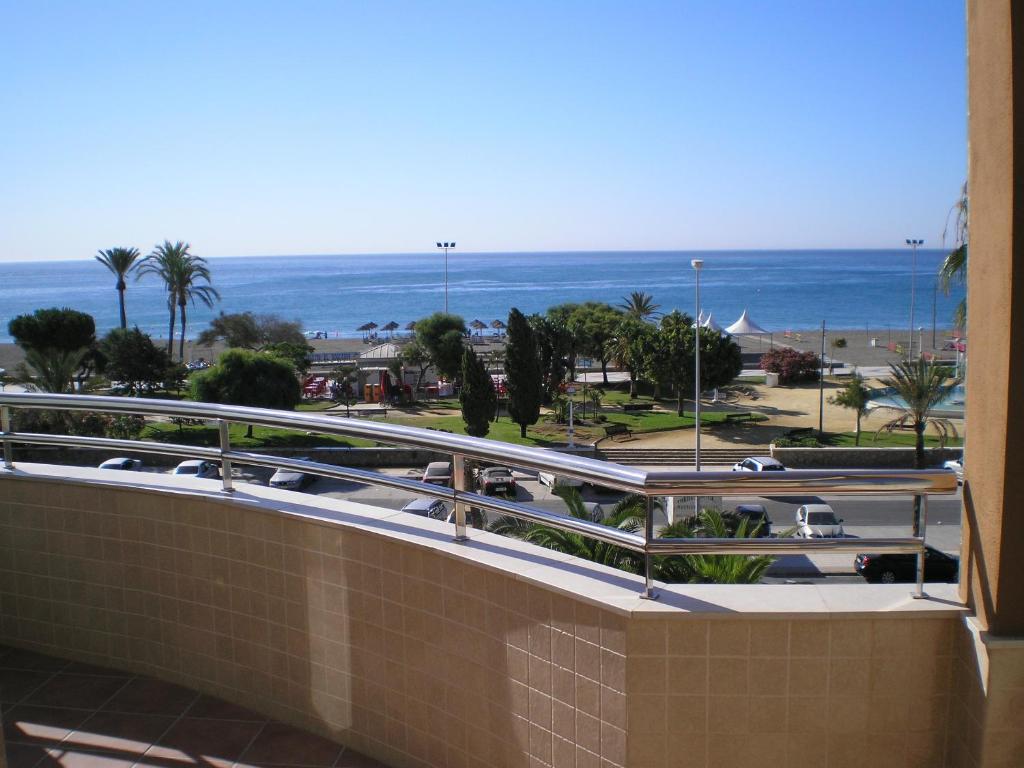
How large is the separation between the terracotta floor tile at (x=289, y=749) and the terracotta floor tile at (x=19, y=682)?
132cm

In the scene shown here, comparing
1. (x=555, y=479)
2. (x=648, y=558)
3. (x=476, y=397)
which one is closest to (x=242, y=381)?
(x=476, y=397)

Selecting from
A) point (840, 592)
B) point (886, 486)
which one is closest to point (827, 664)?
point (840, 592)

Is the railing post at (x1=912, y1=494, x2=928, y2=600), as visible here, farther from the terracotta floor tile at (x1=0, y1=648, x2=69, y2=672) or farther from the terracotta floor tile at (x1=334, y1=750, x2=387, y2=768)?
Result: the terracotta floor tile at (x1=0, y1=648, x2=69, y2=672)

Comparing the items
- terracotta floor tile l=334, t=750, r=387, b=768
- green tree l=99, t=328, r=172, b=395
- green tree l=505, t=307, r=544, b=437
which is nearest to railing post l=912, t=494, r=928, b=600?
terracotta floor tile l=334, t=750, r=387, b=768

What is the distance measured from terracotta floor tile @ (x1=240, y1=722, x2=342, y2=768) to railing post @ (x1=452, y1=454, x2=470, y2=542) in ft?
3.78

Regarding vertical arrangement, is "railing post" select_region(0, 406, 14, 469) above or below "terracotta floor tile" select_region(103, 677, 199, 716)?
above

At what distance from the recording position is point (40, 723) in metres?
3.99

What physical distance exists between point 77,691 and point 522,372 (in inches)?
1265

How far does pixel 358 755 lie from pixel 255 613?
2.45 feet

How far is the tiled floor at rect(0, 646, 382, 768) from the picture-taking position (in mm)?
3654

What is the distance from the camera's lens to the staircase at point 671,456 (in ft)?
109

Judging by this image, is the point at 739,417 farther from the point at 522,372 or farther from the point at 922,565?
the point at 922,565

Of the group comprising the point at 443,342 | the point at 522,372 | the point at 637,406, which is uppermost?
the point at 443,342

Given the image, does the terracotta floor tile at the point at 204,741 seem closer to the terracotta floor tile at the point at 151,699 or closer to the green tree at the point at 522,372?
the terracotta floor tile at the point at 151,699
